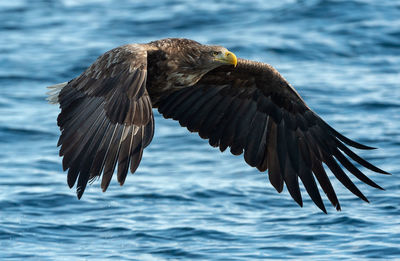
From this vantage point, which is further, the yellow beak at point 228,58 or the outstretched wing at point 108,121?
the yellow beak at point 228,58

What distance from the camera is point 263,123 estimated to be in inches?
312

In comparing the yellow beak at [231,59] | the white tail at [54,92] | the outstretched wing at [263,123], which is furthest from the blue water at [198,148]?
the yellow beak at [231,59]

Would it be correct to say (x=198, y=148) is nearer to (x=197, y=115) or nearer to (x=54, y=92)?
(x=197, y=115)

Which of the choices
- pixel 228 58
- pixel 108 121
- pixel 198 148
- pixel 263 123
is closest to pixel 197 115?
pixel 263 123

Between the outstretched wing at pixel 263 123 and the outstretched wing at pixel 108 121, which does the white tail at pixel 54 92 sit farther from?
the outstretched wing at pixel 108 121

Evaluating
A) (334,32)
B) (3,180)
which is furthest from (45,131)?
(334,32)

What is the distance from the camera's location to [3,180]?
30.1ft

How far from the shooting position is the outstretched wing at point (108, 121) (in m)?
6.05

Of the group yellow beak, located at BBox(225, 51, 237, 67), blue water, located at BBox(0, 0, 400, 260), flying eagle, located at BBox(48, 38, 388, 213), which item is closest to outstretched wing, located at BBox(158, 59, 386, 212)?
flying eagle, located at BBox(48, 38, 388, 213)

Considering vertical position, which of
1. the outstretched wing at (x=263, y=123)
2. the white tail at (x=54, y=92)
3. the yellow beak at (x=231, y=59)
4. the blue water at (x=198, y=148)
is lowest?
the blue water at (x=198, y=148)

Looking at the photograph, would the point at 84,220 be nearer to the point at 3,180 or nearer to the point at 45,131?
the point at 3,180

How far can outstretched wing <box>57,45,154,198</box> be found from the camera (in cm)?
605

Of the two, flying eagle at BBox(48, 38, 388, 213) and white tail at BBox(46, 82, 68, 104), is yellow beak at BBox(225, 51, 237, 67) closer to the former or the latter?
flying eagle at BBox(48, 38, 388, 213)

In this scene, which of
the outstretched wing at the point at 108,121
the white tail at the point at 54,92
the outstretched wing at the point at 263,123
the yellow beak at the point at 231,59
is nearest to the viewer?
the outstretched wing at the point at 108,121
